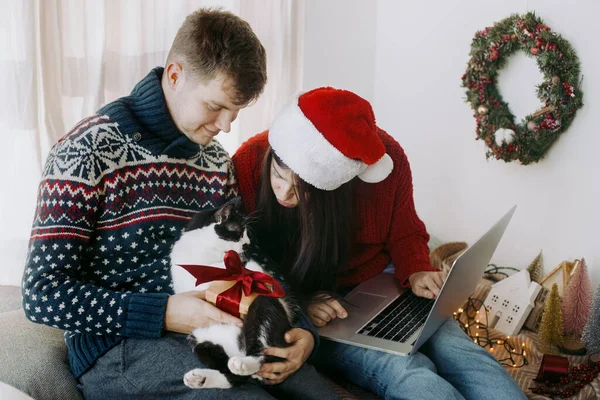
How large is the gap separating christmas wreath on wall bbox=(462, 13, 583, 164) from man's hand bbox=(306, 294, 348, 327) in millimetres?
1019

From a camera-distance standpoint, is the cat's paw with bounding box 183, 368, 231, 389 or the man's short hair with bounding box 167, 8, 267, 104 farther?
the man's short hair with bounding box 167, 8, 267, 104

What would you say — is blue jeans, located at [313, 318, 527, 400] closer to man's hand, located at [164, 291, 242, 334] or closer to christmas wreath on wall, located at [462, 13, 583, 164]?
man's hand, located at [164, 291, 242, 334]

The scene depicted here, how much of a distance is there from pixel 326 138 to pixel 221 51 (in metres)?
0.26

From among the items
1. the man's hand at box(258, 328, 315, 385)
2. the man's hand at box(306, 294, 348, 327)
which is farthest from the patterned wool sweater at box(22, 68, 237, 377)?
the man's hand at box(306, 294, 348, 327)

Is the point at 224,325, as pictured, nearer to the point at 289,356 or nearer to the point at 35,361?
the point at 289,356

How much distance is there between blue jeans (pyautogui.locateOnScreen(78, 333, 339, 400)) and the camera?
931mm

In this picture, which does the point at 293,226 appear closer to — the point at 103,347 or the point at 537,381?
the point at 103,347

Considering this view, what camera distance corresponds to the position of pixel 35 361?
1093mm

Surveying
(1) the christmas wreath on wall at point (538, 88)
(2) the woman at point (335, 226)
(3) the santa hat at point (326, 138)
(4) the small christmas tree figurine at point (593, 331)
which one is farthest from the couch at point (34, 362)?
(1) the christmas wreath on wall at point (538, 88)

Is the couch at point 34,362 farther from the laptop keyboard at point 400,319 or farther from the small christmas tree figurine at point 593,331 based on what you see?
the small christmas tree figurine at point 593,331

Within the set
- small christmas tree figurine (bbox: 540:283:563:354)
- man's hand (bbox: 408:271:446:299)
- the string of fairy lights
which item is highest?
man's hand (bbox: 408:271:446:299)

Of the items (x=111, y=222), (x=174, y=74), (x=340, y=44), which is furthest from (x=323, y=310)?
(x=340, y=44)

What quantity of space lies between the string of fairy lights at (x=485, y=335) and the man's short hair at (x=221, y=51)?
0.94m

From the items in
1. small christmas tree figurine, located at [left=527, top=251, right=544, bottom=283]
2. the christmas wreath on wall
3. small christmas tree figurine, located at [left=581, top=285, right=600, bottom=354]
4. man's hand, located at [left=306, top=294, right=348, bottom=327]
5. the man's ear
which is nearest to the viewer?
the man's ear
